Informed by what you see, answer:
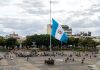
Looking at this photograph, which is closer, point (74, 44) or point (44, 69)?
point (44, 69)

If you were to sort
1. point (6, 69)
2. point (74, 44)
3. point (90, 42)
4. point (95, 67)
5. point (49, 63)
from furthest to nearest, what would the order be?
point (74, 44), point (90, 42), point (49, 63), point (6, 69), point (95, 67)

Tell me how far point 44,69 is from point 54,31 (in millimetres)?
7422

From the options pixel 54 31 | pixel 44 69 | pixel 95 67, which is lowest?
pixel 44 69

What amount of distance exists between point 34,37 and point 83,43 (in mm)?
28887

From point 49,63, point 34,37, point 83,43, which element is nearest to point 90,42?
point 83,43

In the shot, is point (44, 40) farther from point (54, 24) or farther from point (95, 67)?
point (95, 67)

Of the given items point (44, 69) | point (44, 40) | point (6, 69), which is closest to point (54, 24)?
point (44, 69)

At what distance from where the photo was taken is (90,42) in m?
159

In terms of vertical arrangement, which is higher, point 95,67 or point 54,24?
point 54,24

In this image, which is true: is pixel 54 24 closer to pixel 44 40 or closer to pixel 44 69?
pixel 44 69

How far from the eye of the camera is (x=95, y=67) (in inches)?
562

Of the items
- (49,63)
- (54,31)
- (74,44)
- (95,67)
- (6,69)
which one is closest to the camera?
(95,67)

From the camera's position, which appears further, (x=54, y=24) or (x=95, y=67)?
(x=54, y=24)

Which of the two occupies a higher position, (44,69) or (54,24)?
(54,24)
